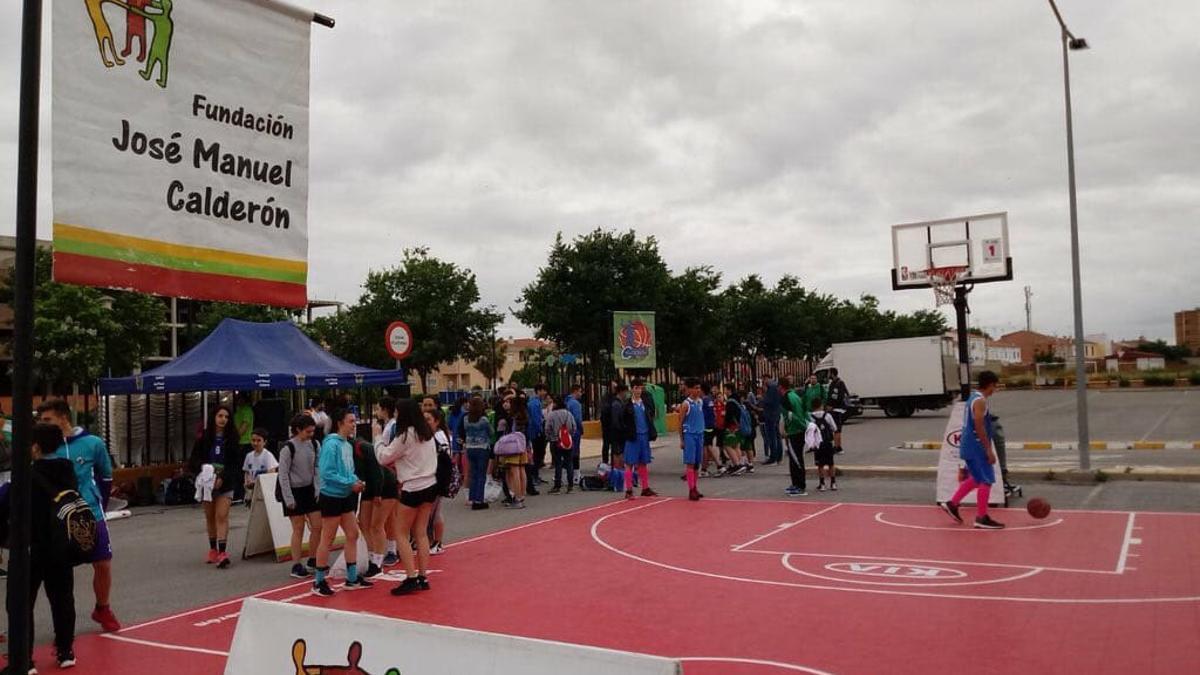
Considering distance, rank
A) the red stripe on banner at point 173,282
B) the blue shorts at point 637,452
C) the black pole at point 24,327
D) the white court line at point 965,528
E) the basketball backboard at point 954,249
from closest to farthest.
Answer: the black pole at point 24,327, the red stripe on banner at point 173,282, the white court line at point 965,528, the blue shorts at point 637,452, the basketball backboard at point 954,249

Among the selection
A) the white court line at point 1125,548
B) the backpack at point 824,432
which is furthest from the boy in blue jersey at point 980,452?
the backpack at point 824,432

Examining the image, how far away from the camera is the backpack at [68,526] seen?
21.0 ft

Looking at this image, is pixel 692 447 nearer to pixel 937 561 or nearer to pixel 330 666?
pixel 937 561

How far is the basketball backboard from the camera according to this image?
20688mm

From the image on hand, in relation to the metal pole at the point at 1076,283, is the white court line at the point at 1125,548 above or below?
below

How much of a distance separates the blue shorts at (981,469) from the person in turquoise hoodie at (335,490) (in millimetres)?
7274

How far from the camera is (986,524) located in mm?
11172

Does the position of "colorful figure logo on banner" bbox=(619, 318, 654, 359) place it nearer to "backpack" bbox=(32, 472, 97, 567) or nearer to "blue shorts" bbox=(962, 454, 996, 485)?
"blue shorts" bbox=(962, 454, 996, 485)

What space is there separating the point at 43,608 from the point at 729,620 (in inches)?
260

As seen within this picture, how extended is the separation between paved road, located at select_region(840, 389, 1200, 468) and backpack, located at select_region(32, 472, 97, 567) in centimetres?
1536

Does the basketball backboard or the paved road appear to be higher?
the basketball backboard

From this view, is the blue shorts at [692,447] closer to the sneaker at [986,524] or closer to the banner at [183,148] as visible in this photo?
the sneaker at [986,524]

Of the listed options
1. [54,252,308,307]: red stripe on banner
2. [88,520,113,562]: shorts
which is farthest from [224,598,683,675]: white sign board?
[88,520,113,562]: shorts

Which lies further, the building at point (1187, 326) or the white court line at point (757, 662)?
the building at point (1187, 326)
